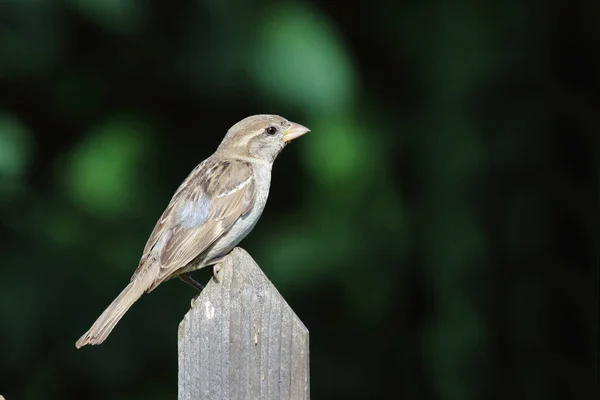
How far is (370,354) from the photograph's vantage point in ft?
17.7

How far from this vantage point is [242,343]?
203 centimetres

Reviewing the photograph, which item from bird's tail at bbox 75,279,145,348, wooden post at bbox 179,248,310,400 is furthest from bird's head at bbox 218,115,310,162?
wooden post at bbox 179,248,310,400

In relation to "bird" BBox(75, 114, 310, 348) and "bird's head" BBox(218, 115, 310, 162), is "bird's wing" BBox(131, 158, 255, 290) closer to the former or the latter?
"bird" BBox(75, 114, 310, 348)

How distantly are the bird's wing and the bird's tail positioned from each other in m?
0.11

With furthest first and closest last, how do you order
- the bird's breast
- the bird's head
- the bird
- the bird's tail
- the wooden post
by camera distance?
the bird's head → the bird's breast → the bird → the bird's tail → the wooden post

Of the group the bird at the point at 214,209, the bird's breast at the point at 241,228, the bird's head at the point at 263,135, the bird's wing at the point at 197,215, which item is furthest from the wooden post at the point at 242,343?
the bird's head at the point at 263,135

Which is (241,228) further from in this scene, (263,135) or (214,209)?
(263,135)

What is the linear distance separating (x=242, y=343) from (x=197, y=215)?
1.26 metres

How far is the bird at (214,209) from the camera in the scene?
2.99 meters

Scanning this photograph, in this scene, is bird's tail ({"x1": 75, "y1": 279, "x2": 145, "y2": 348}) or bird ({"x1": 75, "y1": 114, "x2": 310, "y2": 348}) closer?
bird's tail ({"x1": 75, "y1": 279, "x2": 145, "y2": 348})

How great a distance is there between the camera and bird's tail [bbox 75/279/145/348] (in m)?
2.41

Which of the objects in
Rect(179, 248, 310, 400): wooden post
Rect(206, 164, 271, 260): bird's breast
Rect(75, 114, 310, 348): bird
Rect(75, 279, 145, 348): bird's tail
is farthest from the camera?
Rect(206, 164, 271, 260): bird's breast

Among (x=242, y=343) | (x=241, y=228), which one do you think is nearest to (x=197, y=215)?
(x=241, y=228)

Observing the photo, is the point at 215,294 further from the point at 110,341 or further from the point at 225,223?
the point at 110,341
